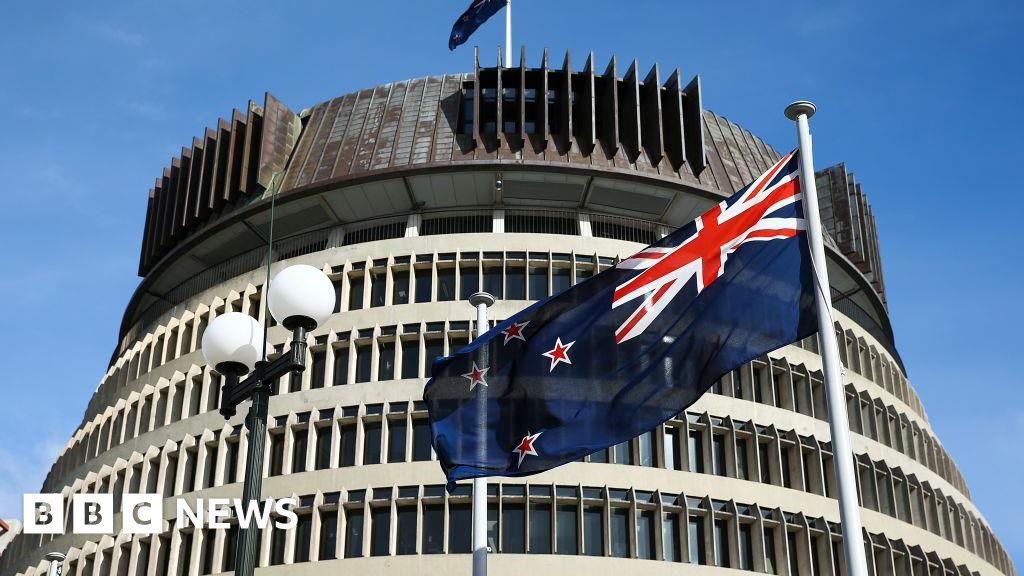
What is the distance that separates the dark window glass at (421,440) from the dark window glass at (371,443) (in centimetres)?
149

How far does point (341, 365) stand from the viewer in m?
45.6

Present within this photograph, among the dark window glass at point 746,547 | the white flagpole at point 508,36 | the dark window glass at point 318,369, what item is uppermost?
the white flagpole at point 508,36

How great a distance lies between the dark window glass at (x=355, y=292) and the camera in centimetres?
4719

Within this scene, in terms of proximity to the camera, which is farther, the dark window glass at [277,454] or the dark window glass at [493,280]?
the dark window glass at [493,280]

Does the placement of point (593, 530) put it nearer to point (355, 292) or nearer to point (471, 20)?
point (355, 292)

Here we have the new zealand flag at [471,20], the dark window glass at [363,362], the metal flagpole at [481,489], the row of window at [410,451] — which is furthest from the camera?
the new zealand flag at [471,20]

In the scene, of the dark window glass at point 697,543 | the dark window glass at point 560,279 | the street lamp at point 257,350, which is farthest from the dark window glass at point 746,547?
the street lamp at point 257,350

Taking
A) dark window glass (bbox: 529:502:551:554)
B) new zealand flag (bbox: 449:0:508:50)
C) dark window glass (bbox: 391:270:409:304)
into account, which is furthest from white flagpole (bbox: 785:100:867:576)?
new zealand flag (bbox: 449:0:508:50)

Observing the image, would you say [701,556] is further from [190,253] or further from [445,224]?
[190,253]

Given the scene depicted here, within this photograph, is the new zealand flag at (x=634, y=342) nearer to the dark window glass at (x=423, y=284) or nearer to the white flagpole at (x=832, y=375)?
the white flagpole at (x=832, y=375)

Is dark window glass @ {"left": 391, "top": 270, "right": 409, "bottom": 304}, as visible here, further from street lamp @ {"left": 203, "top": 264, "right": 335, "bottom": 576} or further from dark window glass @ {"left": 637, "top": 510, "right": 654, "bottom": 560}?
street lamp @ {"left": 203, "top": 264, "right": 335, "bottom": 576}

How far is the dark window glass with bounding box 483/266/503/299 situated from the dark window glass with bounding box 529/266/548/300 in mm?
1271

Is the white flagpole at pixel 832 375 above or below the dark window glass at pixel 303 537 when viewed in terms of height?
below

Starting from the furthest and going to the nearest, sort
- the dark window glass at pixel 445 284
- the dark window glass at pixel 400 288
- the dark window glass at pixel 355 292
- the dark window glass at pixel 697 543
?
the dark window glass at pixel 355 292
the dark window glass at pixel 400 288
the dark window glass at pixel 445 284
the dark window glass at pixel 697 543
